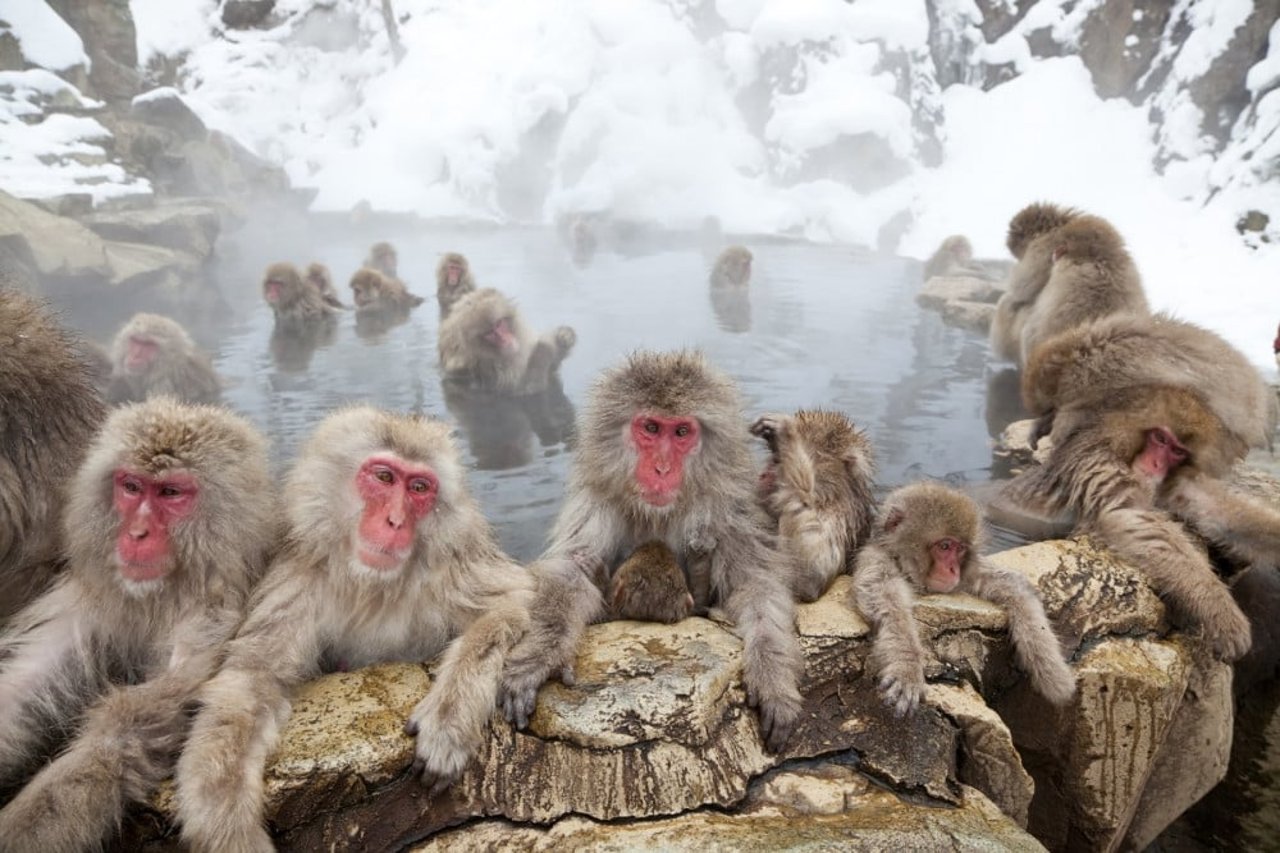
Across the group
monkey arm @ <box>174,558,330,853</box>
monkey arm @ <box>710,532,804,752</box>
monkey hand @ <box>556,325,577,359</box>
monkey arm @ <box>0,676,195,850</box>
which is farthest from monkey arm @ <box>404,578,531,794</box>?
monkey hand @ <box>556,325,577,359</box>

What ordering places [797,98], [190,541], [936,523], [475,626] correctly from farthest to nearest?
1. [797,98]
2. [936,523]
3. [475,626]
4. [190,541]

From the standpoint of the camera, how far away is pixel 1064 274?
500cm

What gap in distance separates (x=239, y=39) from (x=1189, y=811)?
19938 mm

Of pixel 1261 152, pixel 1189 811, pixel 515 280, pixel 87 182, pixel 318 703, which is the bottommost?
pixel 1189 811

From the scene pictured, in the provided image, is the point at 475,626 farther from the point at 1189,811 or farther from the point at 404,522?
the point at 1189,811

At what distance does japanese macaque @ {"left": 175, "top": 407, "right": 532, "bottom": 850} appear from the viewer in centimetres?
199

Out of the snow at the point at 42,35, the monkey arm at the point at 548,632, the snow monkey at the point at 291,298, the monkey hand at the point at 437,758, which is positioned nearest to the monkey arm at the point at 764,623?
the monkey arm at the point at 548,632

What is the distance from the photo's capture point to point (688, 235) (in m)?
18.0

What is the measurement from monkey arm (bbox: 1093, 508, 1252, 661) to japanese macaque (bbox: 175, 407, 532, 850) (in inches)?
87.6

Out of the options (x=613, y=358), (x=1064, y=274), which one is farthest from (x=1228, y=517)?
(x=613, y=358)

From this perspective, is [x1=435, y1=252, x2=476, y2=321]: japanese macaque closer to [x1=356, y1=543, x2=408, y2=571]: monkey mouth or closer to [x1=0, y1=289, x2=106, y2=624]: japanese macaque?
[x1=0, y1=289, x2=106, y2=624]: japanese macaque

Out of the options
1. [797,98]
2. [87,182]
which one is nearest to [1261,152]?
[797,98]

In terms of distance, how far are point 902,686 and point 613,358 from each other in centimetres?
510

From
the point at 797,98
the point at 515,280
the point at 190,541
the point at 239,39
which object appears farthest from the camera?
the point at 797,98
